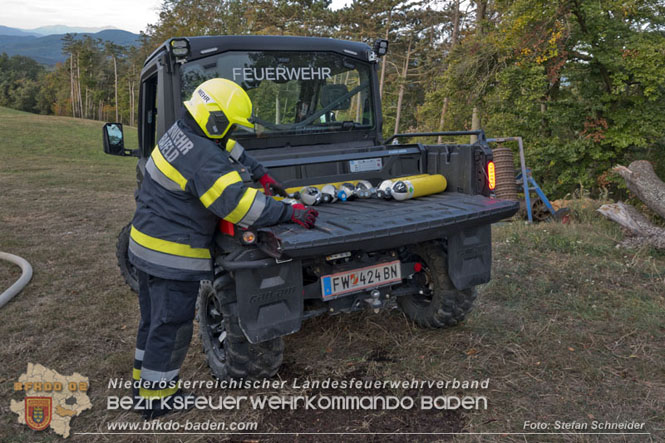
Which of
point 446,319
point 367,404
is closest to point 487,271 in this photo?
point 446,319

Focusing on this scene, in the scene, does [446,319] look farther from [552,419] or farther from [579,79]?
[579,79]

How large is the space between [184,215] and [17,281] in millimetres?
3228

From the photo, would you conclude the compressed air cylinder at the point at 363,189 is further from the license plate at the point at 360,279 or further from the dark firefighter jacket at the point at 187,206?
the dark firefighter jacket at the point at 187,206

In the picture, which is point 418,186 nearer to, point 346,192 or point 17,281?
point 346,192

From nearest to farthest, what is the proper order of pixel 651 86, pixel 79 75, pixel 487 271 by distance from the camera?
pixel 487 271, pixel 651 86, pixel 79 75

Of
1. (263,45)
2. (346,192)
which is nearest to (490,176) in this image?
(346,192)

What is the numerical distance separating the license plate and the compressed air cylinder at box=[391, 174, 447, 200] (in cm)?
56

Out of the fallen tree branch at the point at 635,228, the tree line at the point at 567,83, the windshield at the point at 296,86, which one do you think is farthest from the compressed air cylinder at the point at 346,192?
the tree line at the point at 567,83

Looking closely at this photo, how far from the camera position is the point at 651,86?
11.4 metres

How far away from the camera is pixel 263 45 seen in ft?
13.1

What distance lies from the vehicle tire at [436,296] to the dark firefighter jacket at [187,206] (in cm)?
134

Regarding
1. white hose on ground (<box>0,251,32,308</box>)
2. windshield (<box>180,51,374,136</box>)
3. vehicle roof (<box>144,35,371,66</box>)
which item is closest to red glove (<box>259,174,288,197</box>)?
windshield (<box>180,51,374,136</box>)

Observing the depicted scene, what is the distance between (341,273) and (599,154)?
12079mm

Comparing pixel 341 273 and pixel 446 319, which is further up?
pixel 341 273
